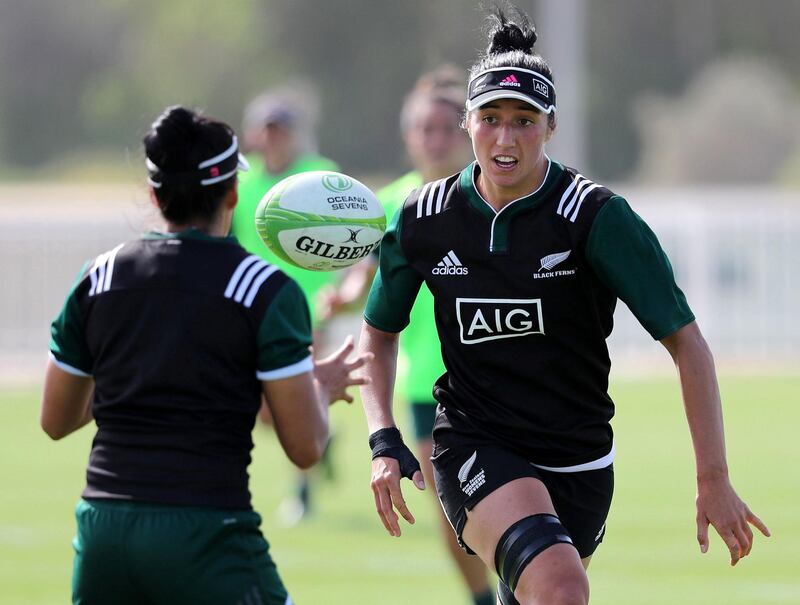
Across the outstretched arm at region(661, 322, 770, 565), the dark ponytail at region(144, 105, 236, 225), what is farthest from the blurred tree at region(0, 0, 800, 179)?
the dark ponytail at region(144, 105, 236, 225)

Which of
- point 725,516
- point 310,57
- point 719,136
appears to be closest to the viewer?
point 725,516

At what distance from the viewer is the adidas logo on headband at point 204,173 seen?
14.4 feet

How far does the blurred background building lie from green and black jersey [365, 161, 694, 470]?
23.3 metres

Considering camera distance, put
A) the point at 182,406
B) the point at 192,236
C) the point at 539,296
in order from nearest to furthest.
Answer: the point at 182,406 → the point at 192,236 → the point at 539,296

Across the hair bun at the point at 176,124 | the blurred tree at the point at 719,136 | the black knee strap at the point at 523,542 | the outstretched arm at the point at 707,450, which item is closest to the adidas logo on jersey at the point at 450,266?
the outstretched arm at the point at 707,450

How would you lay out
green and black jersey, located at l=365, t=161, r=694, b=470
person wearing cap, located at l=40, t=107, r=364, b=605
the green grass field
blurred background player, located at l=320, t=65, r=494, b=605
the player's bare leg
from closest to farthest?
person wearing cap, located at l=40, t=107, r=364, b=605 → the player's bare leg → green and black jersey, located at l=365, t=161, r=694, b=470 → blurred background player, located at l=320, t=65, r=494, b=605 → the green grass field

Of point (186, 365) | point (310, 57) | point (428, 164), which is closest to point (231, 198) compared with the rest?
point (186, 365)

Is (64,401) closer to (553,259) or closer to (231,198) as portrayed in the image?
(231,198)

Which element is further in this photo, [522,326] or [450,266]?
[450,266]

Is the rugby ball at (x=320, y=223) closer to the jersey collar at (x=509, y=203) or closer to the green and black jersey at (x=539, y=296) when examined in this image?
the green and black jersey at (x=539, y=296)

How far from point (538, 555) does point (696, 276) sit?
16.5 metres

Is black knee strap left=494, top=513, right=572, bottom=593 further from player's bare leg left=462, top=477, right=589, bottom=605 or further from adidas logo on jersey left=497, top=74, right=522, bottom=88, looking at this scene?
adidas logo on jersey left=497, top=74, right=522, bottom=88

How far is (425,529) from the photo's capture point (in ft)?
32.6

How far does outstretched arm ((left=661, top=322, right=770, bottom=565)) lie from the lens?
4656 millimetres
